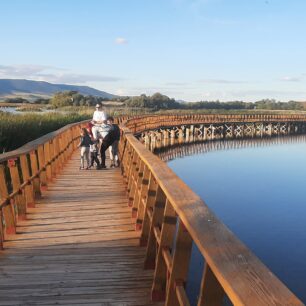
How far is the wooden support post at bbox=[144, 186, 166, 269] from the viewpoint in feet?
13.8

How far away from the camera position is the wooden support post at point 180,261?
2.93 metres

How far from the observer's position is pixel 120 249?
5266 mm

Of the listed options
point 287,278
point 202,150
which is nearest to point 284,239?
point 287,278

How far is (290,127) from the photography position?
2719 inches

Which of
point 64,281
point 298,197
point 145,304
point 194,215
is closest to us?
point 194,215

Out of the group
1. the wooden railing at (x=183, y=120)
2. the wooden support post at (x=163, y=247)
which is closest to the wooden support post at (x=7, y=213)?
the wooden support post at (x=163, y=247)

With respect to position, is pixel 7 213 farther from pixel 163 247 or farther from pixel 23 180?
pixel 163 247

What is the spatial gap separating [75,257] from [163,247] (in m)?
1.70

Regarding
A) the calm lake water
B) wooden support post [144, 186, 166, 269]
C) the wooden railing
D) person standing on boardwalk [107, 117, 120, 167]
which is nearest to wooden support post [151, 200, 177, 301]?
wooden support post [144, 186, 166, 269]

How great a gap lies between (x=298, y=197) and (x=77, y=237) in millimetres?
17810

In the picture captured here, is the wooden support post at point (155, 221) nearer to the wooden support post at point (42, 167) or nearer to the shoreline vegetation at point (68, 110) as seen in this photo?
the wooden support post at point (42, 167)

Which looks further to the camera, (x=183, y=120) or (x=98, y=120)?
(x=183, y=120)

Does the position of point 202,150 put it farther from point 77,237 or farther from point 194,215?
point 194,215

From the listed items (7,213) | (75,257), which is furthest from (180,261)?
(7,213)
